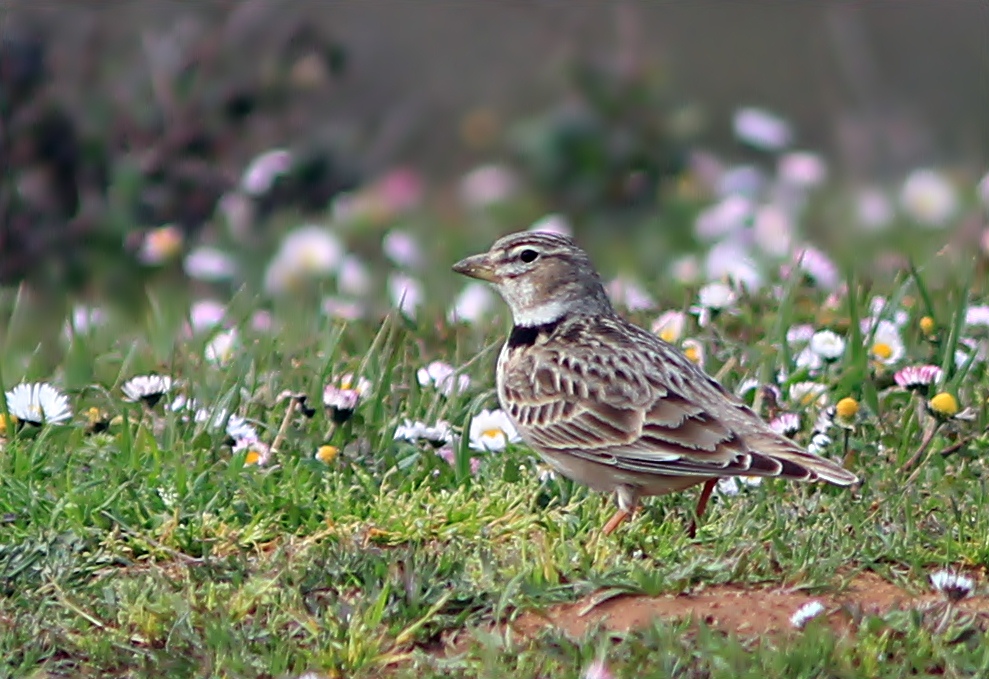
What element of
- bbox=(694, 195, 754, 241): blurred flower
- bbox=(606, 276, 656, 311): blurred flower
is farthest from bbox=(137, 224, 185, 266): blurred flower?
bbox=(694, 195, 754, 241): blurred flower

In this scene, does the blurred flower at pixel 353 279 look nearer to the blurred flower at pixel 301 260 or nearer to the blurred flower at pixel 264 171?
the blurred flower at pixel 301 260

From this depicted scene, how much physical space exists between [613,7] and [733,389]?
694 cm

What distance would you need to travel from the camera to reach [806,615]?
4.71 meters

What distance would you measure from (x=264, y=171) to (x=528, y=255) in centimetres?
377

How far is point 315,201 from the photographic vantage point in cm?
1032

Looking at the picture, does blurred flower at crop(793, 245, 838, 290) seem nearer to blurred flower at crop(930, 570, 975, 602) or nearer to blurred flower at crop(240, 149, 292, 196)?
blurred flower at crop(930, 570, 975, 602)

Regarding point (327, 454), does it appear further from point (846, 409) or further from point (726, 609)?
point (846, 409)

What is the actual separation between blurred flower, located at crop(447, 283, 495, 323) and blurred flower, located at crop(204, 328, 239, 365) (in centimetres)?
101

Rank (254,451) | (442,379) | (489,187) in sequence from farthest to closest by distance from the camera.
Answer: (489,187) → (442,379) → (254,451)

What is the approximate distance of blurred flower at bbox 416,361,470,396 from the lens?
6.57 m

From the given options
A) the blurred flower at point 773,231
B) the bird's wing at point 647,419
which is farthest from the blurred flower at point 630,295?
the bird's wing at point 647,419

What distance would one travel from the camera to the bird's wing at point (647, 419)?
17.0ft

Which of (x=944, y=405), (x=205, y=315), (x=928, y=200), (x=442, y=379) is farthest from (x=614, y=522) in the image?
→ (x=928, y=200)

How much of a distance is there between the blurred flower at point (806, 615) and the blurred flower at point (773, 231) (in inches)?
155
